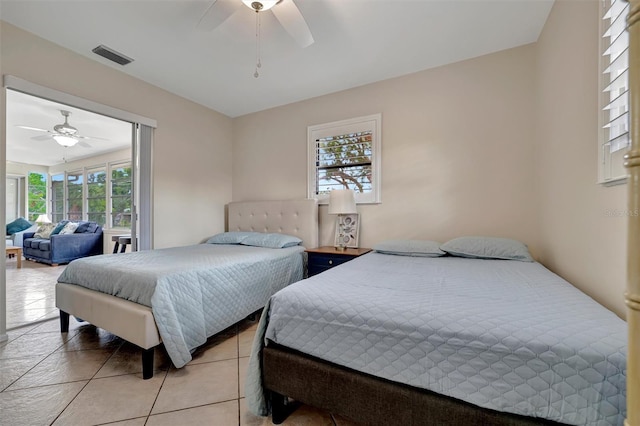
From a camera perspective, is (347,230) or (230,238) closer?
(347,230)

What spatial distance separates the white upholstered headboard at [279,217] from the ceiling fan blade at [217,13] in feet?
6.34

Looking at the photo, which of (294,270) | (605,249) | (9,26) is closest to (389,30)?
(605,249)

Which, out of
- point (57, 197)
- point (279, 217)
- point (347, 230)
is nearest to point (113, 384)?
point (279, 217)

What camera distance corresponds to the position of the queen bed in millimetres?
1616

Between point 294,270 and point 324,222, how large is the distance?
2.50 feet

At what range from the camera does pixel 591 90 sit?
1374 mm

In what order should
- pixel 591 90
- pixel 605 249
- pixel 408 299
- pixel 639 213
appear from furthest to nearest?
1. pixel 591 90
2. pixel 605 249
3. pixel 408 299
4. pixel 639 213

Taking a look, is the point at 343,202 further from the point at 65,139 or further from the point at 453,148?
the point at 65,139

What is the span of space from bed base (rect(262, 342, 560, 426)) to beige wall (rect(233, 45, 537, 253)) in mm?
1912

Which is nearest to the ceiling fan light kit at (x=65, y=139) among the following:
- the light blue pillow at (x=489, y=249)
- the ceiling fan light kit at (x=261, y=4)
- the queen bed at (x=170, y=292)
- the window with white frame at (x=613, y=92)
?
the queen bed at (x=170, y=292)

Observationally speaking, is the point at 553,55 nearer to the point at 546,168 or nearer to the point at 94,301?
the point at 546,168

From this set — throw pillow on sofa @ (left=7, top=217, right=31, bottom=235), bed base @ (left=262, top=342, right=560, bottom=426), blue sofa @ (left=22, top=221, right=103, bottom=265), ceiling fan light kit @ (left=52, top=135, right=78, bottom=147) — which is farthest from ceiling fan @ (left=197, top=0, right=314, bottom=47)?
throw pillow on sofa @ (left=7, top=217, right=31, bottom=235)

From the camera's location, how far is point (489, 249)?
6.80ft

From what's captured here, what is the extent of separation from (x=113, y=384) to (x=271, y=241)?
1.71 metres
